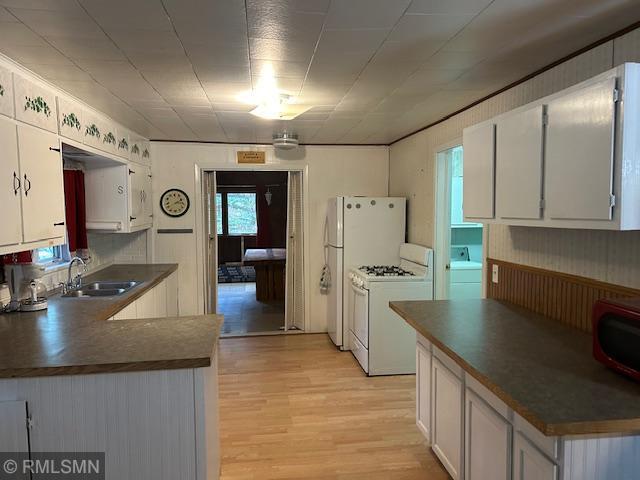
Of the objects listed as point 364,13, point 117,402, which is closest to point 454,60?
point 364,13

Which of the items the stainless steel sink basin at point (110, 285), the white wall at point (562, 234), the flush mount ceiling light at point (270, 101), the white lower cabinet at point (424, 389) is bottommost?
the white lower cabinet at point (424, 389)

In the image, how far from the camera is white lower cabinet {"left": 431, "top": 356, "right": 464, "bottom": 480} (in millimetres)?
2137

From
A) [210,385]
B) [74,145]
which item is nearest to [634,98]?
[210,385]

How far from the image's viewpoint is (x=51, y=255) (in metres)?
3.48

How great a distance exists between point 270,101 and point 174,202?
243 cm

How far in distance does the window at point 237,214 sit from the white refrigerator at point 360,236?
17.8 ft

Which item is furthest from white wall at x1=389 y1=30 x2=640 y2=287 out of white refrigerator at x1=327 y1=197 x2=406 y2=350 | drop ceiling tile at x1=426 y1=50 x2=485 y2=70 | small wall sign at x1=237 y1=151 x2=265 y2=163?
small wall sign at x1=237 y1=151 x2=265 y2=163

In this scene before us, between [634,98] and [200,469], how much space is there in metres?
2.20

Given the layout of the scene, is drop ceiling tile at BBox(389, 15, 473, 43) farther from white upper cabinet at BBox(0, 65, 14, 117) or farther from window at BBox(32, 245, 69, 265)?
window at BBox(32, 245, 69, 265)

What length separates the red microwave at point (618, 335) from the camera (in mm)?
1495

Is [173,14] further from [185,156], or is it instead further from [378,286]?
[185,156]

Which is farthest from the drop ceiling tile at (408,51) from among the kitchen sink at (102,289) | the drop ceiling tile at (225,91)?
the kitchen sink at (102,289)

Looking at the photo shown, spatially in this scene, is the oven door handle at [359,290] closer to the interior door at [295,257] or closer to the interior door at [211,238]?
the interior door at [295,257]

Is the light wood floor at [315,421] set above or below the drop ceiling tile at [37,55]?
below
